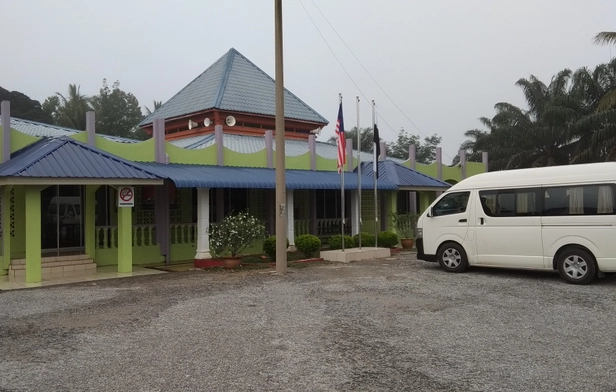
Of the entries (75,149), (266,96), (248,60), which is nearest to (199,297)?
(75,149)

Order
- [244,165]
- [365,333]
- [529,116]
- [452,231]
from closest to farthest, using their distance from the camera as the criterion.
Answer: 1. [365,333]
2. [452,231]
3. [244,165]
4. [529,116]

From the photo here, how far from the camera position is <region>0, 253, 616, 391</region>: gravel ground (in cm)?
516

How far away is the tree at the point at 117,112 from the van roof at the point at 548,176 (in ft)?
136

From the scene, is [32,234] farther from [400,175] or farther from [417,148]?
[417,148]

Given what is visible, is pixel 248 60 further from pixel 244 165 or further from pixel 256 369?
pixel 256 369

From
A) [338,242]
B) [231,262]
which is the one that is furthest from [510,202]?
[231,262]

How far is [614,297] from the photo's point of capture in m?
9.13

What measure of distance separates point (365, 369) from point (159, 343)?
256 cm

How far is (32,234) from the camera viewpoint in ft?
37.8

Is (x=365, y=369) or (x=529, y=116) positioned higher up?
(x=529, y=116)

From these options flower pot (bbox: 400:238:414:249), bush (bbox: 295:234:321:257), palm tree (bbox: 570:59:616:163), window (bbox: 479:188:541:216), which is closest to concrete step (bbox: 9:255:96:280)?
bush (bbox: 295:234:321:257)

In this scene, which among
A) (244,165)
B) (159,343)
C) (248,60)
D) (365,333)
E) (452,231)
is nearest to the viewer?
(159,343)

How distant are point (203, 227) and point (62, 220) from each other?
3.49 m

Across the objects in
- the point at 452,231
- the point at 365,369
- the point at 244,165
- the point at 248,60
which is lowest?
the point at 365,369
